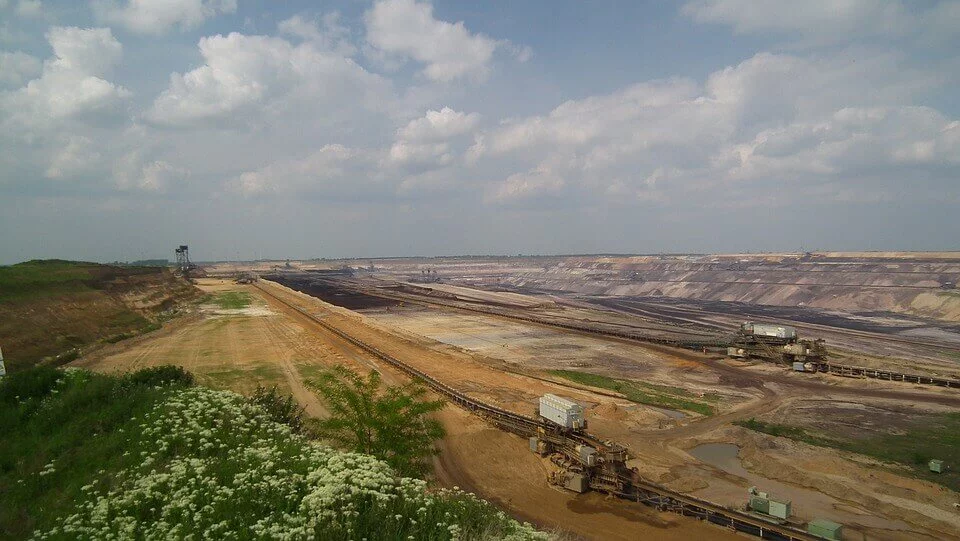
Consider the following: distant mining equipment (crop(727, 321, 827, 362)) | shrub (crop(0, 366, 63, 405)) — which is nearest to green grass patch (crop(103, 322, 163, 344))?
Result: shrub (crop(0, 366, 63, 405))

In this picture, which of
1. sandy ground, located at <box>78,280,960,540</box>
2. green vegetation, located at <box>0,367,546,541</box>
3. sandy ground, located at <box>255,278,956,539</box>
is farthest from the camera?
sandy ground, located at <box>255,278,956,539</box>

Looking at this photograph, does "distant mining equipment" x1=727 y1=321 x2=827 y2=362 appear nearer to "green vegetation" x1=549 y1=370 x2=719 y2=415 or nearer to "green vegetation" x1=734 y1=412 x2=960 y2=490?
"green vegetation" x1=734 y1=412 x2=960 y2=490

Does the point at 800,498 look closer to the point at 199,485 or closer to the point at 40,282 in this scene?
the point at 199,485

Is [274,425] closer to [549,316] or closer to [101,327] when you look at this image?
[101,327]

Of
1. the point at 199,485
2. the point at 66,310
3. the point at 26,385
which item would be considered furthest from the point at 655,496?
the point at 66,310

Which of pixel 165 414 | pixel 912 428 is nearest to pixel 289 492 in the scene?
pixel 165 414

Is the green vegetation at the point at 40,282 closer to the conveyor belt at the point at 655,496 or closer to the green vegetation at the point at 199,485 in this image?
the green vegetation at the point at 199,485

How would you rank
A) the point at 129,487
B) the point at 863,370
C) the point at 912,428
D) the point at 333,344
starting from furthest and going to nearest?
the point at 333,344, the point at 863,370, the point at 912,428, the point at 129,487
